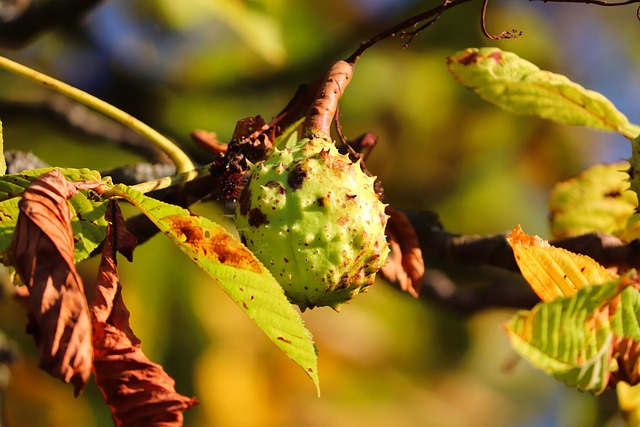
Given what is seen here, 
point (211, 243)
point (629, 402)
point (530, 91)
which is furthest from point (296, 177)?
point (629, 402)

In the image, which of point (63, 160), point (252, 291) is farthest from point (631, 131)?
point (63, 160)

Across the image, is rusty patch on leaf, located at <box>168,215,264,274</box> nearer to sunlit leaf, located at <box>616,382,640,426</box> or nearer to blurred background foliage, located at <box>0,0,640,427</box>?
sunlit leaf, located at <box>616,382,640,426</box>

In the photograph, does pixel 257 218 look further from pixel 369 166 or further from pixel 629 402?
pixel 369 166

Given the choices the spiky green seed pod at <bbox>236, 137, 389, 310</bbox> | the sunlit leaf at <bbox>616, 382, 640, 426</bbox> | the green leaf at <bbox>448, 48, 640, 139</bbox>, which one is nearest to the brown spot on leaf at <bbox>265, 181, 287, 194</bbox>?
the spiky green seed pod at <bbox>236, 137, 389, 310</bbox>

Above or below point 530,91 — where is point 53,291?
above

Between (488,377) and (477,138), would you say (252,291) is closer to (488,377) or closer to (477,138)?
(477,138)

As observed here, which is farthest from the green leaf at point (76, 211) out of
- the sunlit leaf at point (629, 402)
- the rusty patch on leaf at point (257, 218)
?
the sunlit leaf at point (629, 402)
